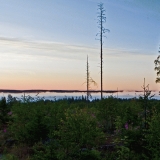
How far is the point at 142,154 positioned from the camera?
1139 centimetres

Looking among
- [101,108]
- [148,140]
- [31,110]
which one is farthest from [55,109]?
[148,140]

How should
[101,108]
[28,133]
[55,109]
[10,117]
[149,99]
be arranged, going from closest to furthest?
[149,99], [28,133], [55,109], [101,108], [10,117]

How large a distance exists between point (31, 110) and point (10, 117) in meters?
5.98

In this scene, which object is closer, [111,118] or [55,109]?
[55,109]

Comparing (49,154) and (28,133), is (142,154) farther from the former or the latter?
(28,133)

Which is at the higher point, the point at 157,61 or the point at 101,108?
the point at 157,61

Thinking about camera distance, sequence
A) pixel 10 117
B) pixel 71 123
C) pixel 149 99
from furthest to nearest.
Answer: pixel 10 117 → pixel 149 99 → pixel 71 123

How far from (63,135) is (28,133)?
5.48m

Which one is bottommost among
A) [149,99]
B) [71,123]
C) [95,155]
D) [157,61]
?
[95,155]

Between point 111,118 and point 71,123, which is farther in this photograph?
point 111,118

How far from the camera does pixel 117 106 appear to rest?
68.4 feet

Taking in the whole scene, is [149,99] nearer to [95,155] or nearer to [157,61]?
[95,155]

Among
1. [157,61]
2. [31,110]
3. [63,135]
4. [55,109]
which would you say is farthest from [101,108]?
[157,61]

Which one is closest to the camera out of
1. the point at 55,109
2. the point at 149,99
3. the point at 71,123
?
the point at 71,123
